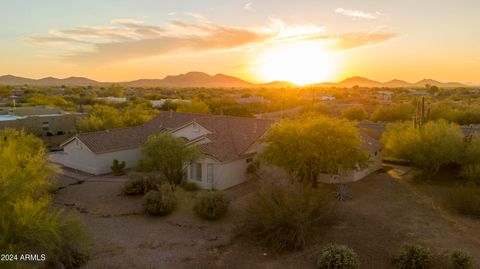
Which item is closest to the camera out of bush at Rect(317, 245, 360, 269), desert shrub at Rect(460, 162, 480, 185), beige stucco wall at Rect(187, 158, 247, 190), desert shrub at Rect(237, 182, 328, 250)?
bush at Rect(317, 245, 360, 269)

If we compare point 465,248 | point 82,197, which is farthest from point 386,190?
point 82,197

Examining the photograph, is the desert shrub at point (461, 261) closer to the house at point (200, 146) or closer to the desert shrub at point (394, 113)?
the house at point (200, 146)

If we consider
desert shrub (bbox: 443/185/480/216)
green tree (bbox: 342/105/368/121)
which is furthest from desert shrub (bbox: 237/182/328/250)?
green tree (bbox: 342/105/368/121)

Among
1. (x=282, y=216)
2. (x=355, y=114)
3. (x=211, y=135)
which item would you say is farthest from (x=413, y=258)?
(x=355, y=114)

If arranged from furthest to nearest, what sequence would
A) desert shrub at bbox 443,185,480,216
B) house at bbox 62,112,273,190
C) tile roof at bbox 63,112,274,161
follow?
tile roof at bbox 63,112,274,161, house at bbox 62,112,273,190, desert shrub at bbox 443,185,480,216

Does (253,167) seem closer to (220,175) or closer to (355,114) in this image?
(220,175)

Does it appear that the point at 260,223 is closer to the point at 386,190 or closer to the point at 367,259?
the point at 367,259

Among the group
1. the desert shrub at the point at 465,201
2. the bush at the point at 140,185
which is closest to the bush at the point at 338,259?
the desert shrub at the point at 465,201

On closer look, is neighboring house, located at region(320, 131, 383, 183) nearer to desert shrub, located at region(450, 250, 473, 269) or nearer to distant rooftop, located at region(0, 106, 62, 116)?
desert shrub, located at region(450, 250, 473, 269)
